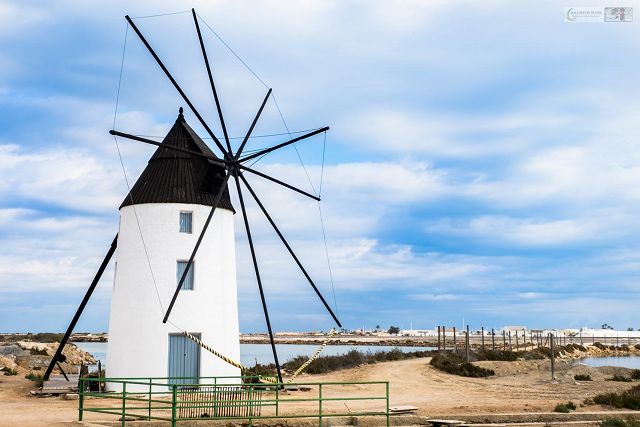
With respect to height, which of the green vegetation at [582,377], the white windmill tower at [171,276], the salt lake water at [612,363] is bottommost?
the salt lake water at [612,363]

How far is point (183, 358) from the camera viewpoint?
2334cm

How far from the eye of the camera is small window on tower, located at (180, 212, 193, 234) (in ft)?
78.8

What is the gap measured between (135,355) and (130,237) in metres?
3.69

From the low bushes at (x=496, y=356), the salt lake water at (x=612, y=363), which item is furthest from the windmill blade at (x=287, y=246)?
the salt lake water at (x=612, y=363)

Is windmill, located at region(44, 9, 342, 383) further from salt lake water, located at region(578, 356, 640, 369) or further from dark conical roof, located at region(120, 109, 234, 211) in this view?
salt lake water, located at region(578, 356, 640, 369)

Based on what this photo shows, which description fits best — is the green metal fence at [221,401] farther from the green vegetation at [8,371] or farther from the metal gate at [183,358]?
the green vegetation at [8,371]

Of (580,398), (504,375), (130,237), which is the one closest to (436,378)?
(504,375)

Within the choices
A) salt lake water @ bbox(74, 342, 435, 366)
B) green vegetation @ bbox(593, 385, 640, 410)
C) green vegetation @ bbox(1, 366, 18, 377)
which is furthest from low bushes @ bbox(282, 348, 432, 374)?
green vegetation @ bbox(593, 385, 640, 410)

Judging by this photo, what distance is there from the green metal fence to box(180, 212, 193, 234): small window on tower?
4619mm

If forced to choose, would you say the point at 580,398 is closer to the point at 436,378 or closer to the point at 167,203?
the point at 436,378

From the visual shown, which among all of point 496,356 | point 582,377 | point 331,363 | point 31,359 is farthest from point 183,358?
point 496,356

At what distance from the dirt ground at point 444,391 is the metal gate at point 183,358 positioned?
3027mm

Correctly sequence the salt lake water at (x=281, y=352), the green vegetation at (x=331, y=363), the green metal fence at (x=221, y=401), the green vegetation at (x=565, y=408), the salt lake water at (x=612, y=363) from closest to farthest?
the green metal fence at (x=221, y=401) < the green vegetation at (x=565, y=408) < the green vegetation at (x=331, y=363) < the salt lake water at (x=612, y=363) < the salt lake water at (x=281, y=352)

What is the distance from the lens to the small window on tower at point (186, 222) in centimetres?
2402
